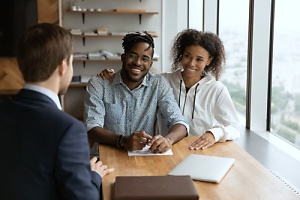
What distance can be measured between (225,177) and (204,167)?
101 millimetres

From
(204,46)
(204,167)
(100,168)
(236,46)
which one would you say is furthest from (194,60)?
(236,46)

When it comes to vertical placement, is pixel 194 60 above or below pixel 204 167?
above

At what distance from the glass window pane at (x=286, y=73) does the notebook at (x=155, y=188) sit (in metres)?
1.76

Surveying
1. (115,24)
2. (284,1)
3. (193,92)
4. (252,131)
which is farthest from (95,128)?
(115,24)

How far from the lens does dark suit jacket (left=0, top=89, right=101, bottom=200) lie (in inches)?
44.2

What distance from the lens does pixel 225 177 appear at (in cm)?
155

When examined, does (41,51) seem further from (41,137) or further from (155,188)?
(155,188)

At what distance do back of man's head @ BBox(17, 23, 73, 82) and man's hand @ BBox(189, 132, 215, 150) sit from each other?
95 cm

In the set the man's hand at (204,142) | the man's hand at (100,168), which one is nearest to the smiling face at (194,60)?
the man's hand at (204,142)

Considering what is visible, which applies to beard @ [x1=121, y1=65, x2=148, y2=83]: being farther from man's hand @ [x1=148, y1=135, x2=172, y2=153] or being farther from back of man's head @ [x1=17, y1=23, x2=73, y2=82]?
back of man's head @ [x1=17, y1=23, x2=73, y2=82]

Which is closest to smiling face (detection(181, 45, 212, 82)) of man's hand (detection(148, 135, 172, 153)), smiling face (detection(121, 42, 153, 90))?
smiling face (detection(121, 42, 153, 90))

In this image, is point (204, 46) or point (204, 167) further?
point (204, 46)

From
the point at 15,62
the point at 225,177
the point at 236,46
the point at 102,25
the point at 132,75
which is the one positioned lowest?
the point at 225,177

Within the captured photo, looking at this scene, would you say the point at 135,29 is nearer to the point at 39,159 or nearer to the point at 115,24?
the point at 115,24
